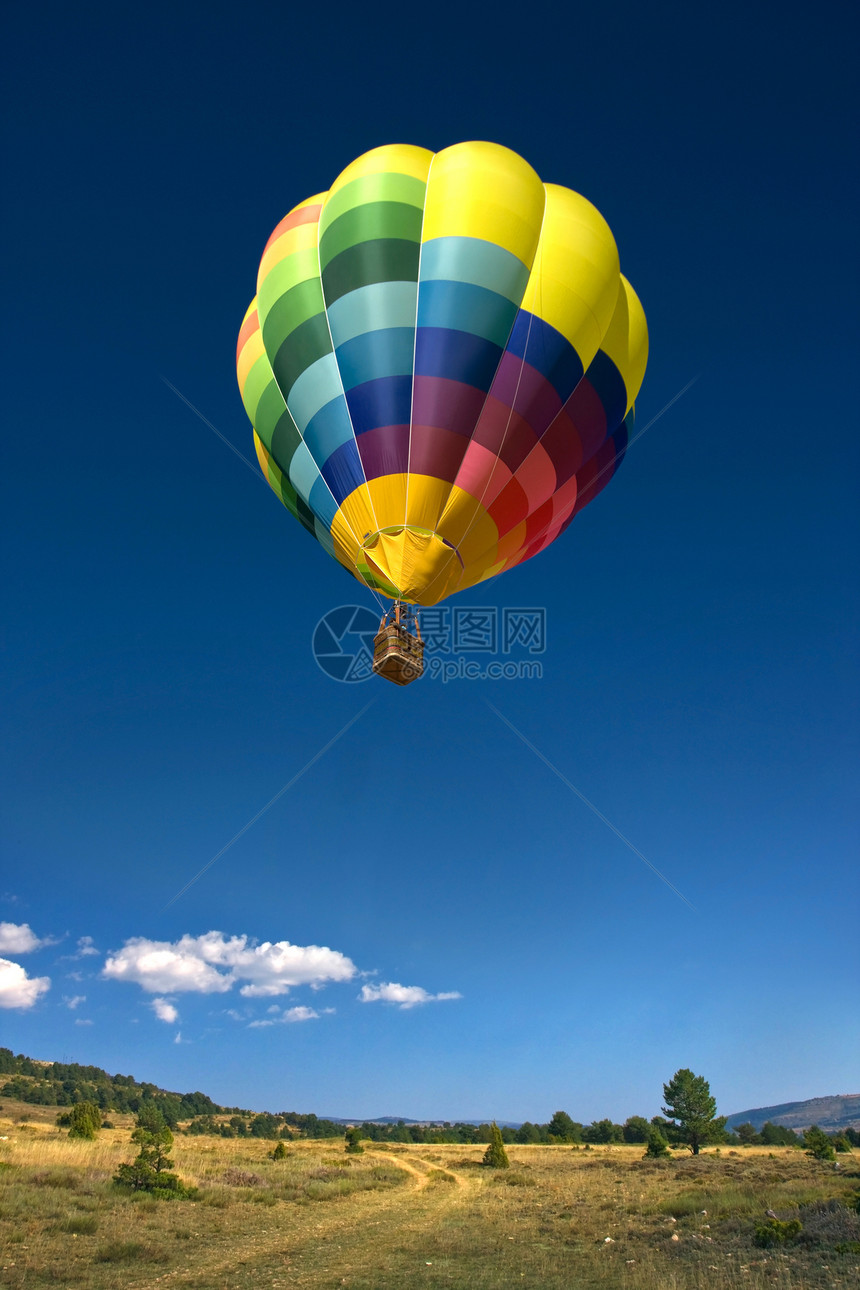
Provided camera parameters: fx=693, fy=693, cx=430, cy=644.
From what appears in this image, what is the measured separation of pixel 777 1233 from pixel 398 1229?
24.8 ft

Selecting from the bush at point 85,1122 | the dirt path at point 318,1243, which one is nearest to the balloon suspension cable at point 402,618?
the dirt path at point 318,1243

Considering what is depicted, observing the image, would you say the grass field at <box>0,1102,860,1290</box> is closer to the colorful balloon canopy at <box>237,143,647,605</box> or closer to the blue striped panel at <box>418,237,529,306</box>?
the colorful balloon canopy at <box>237,143,647,605</box>

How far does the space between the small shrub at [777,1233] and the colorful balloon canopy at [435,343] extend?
1392cm

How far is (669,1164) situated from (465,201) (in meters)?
36.4

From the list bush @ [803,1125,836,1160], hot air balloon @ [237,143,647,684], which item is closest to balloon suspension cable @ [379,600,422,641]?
hot air balloon @ [237,143,647,684]

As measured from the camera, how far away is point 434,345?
15.7 meters

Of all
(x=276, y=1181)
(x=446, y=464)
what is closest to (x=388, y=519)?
(x=446, y=464)

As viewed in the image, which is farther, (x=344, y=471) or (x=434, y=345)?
(x=344, y=471)

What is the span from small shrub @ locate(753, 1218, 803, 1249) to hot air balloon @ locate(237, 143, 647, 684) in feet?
40.4

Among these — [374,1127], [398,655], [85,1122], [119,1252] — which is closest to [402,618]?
[398,655]

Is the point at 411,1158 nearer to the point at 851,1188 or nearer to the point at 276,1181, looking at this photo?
the point at 276,1181

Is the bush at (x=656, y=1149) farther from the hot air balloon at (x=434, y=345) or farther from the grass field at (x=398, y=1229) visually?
the hot air balloon at (x=434, y=345)

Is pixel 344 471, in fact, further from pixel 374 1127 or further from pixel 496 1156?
pixel 374 1127

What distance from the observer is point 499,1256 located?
12.4 meters
